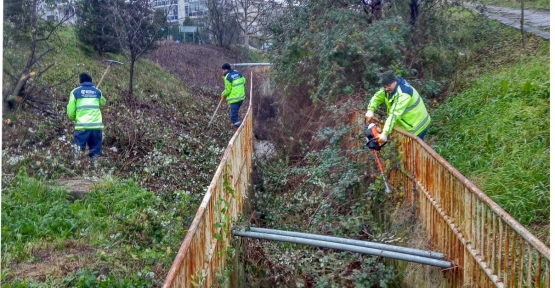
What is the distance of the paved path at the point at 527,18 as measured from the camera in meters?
12.0

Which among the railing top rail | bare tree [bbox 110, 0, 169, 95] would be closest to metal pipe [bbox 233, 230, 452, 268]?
the railing top rail

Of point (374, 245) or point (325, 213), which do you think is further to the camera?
→ point (325, 213)

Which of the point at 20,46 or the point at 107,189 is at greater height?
the point at 20,46

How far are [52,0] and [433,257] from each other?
9623 millimetres

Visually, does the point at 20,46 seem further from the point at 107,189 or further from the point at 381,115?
the point at 381,115

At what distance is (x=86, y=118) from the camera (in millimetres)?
A: 9086

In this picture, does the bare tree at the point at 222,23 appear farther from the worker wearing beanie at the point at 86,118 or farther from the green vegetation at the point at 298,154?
the worker wearing beanie at the point at 86,118

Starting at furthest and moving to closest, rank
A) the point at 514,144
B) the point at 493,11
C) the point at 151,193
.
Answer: the point at 493,11 < the point at 151,193 < the point at 514,144

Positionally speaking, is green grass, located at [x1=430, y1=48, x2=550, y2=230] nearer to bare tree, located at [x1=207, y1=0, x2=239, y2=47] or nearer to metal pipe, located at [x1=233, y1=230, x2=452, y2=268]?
metal pipe, located at [x1=233, y1=230, x2=452, y2=268]

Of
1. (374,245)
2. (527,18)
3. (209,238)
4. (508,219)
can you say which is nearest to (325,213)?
(374,245)

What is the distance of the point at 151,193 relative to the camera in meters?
7.36

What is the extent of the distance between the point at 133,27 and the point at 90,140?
538cm

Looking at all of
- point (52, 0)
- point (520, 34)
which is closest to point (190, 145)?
point (52, 0)

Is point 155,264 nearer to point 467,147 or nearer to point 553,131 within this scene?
point 553,131
